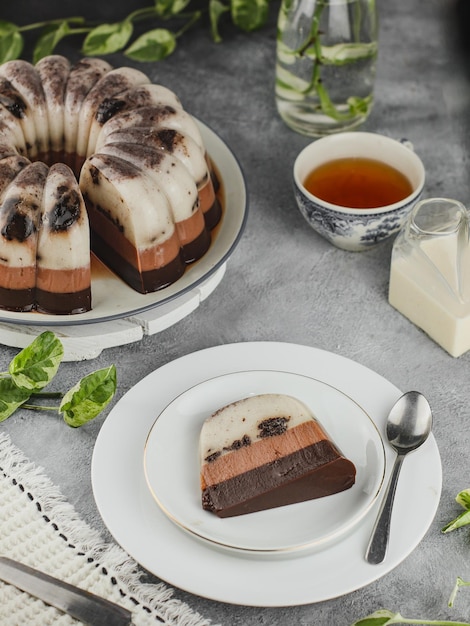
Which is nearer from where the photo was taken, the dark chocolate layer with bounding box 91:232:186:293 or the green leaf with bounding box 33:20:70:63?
the dark chocolate layer with bounding box 91:232:186:293

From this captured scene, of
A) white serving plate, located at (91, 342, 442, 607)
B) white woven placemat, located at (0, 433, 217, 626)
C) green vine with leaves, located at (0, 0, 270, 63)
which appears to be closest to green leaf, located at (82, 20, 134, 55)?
green vine with leaves, located at (0, 0, 270, 63)

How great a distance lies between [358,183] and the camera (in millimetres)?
1296

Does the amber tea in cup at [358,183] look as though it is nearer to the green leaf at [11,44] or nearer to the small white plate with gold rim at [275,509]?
the small white plate with gold rim at [275,509]

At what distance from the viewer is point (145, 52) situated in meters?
1.62

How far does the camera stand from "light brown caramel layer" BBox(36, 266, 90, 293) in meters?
1.08

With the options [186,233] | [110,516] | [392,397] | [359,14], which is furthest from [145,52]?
[110,516]

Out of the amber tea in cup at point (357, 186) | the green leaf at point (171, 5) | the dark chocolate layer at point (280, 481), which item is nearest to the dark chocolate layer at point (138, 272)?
the amber tea in cup at point (357, 186)

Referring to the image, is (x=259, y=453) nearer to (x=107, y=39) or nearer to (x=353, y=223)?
(x=353, y=223)

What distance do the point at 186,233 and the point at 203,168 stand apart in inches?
4.0

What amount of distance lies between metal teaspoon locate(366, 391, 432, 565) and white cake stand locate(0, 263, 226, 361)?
13.0 inches

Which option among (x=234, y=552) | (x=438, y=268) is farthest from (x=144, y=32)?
(x=234, y=552)

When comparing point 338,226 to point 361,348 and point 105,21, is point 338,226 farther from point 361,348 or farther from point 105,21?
point 105,21

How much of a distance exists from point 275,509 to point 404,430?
7.0 inches

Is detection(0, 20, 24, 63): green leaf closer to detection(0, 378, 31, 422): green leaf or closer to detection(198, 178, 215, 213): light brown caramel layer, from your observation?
detection(198, 178, 215, 213): light brown caramel layer
